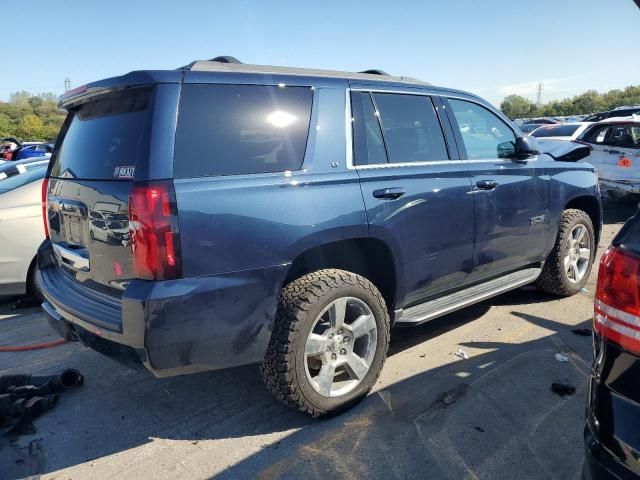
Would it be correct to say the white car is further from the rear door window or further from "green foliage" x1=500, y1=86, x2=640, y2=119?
"green foliage" x1=500, y1=86, x2=640, y2=119

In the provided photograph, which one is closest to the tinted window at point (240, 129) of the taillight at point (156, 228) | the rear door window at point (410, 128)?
the taillight at point (156, 228)

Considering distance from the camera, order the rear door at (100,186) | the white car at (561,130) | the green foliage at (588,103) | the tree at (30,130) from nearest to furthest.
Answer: the rear door at (100,186) → the white car at (561,130) → the tree at (30,130) → the green foliage at (588,103)

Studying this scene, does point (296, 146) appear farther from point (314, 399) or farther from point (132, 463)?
point (132, 463)

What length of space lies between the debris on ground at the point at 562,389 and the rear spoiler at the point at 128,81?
2.92 m

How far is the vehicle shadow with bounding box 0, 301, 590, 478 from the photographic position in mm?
2734

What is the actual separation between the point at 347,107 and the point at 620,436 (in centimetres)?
230

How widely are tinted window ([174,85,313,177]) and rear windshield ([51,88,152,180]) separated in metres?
0.21

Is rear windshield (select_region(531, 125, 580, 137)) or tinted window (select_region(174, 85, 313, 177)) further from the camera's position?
rear windshield (select_region(531, 125, 580, 137))

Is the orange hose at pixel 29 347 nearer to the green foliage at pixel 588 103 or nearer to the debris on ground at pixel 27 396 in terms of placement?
the debris on ground at pixel 27 396

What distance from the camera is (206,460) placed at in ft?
9.16

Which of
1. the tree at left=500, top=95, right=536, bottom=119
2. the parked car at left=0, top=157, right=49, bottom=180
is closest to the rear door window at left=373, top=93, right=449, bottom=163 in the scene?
the parked car at left=0, top=157, right=49, bottom=180

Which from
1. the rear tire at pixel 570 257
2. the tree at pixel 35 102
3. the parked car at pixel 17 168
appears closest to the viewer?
the rear tire at pixel 570 257

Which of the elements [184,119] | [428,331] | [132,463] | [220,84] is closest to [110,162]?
[184,119]

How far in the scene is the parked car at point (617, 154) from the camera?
9414 millimetres
